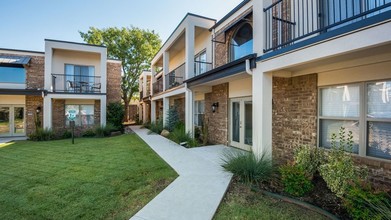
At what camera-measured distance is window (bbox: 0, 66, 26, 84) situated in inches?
597

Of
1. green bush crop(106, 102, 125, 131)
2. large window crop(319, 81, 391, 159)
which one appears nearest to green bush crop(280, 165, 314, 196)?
large window crop(319, 81, 391, 159)

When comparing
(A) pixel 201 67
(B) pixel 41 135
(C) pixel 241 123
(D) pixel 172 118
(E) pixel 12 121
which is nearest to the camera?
(C) pixel 241 123

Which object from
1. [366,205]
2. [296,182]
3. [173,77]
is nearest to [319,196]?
[296,182]

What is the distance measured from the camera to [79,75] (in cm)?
1661

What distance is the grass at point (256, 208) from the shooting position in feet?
12.0

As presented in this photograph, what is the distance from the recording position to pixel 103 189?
4906 millimetres

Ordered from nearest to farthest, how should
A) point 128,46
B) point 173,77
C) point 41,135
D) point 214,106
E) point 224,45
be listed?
point 224,45, point 214,106, point 41,135, point 173,77, point 128,46

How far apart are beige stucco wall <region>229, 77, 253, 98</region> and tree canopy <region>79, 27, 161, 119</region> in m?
21.2

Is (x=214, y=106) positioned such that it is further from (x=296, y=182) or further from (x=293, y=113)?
(x=296, y=182)

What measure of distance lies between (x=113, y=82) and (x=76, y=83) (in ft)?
9.69

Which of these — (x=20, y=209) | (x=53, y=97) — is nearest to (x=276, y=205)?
(x=20, y=209)

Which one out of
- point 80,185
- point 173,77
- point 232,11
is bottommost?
point 80,185

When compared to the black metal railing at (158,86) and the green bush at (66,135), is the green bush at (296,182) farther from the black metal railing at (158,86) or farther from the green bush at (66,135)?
the green bush at (66,135)

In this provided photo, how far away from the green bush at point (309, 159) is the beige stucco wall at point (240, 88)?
3.66m
